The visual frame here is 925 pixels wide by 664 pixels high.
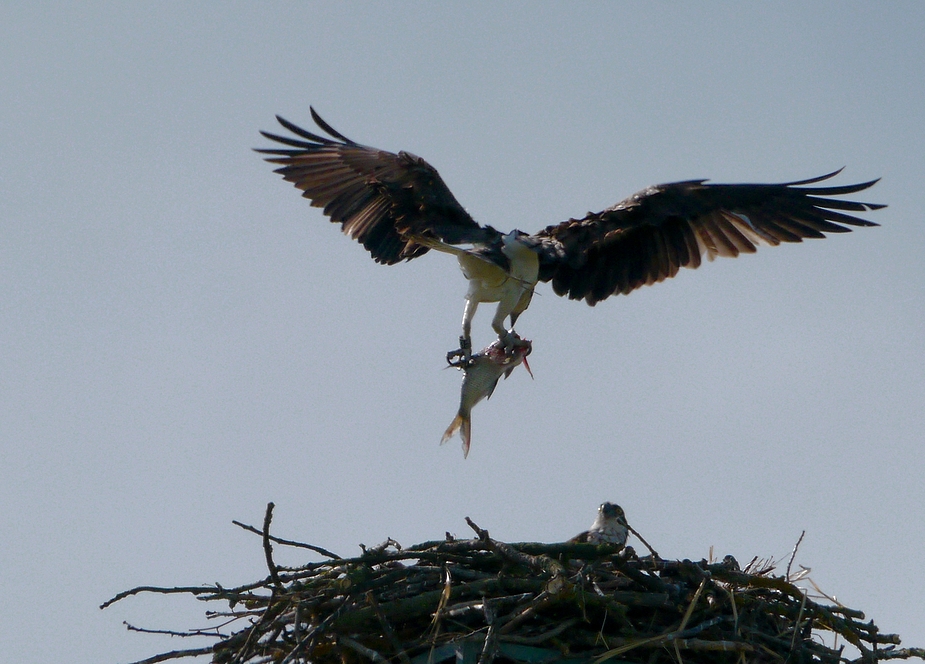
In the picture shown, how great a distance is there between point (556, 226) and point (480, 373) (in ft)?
3.96

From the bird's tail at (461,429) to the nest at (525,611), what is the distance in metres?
1.67

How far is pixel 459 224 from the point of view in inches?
326

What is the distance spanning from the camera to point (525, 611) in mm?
5516

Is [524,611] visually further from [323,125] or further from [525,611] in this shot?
[323,125]

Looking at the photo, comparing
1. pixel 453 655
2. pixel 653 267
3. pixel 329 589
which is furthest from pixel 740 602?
pixel 653 267

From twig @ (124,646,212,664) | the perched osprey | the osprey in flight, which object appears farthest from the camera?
the osprey in flight

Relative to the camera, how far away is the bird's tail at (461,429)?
7664mm

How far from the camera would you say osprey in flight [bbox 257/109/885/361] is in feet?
26.3

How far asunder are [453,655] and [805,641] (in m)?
1.61

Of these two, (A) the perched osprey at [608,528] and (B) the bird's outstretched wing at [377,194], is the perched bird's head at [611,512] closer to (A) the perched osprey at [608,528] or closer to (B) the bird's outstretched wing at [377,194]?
(A) the perched osprey at [608,528]

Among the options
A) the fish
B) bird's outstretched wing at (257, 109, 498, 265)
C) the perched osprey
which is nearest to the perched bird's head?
the perched osprey

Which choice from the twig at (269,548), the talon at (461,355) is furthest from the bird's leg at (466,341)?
the twig at (269,548)

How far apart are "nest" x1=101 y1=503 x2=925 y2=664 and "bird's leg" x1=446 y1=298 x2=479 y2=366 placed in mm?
1809

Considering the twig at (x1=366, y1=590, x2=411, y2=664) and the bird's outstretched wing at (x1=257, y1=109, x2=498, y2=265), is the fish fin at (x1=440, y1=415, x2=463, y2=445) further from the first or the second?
the twig at (x1=366, y1=590, x2=411, y2=664)
